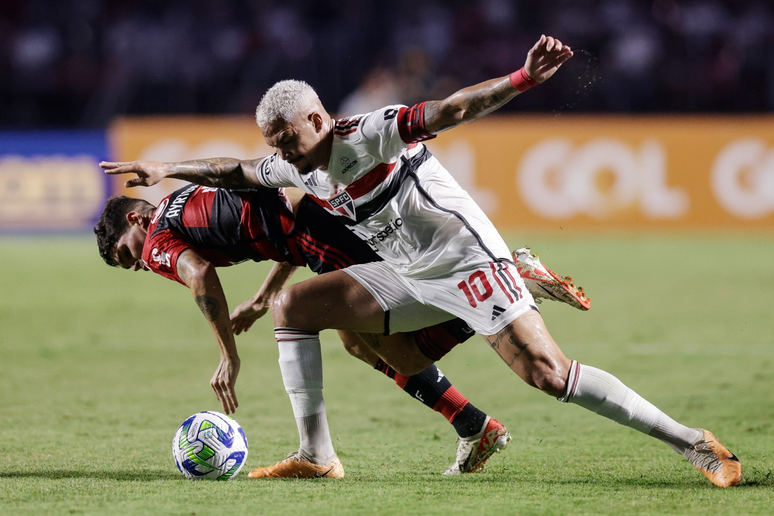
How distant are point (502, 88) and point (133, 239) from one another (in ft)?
7.79

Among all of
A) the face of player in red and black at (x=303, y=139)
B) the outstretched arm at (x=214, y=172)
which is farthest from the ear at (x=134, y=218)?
the face of player in red and black at (x=303, y=139)

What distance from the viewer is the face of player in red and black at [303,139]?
4.69 metres

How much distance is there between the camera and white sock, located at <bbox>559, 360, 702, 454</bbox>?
4.60 meters

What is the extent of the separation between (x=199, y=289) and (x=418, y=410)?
236 cm

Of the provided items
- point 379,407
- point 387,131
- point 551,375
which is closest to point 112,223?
point 387,131

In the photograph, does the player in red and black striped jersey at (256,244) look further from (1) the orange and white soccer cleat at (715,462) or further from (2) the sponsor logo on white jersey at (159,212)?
(1) the orange and white soccer cleat at (715,462)

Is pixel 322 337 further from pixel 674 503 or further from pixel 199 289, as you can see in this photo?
pixel 674 503

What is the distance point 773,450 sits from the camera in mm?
5488

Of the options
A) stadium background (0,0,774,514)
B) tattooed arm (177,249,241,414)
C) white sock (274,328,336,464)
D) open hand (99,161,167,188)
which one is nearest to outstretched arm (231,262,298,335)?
tattooed arm (177,249,241,414)

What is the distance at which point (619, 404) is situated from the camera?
A: 461 cm

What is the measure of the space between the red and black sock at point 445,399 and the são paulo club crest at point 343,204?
109 cm

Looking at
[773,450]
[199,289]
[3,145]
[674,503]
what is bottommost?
[3,145]

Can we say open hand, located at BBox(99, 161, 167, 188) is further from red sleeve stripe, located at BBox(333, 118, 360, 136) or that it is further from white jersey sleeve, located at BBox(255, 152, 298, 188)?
red sleeve stripe, located at BBox(333, 118, 360, 136)

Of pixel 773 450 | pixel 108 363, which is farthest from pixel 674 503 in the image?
pixel 108 363
